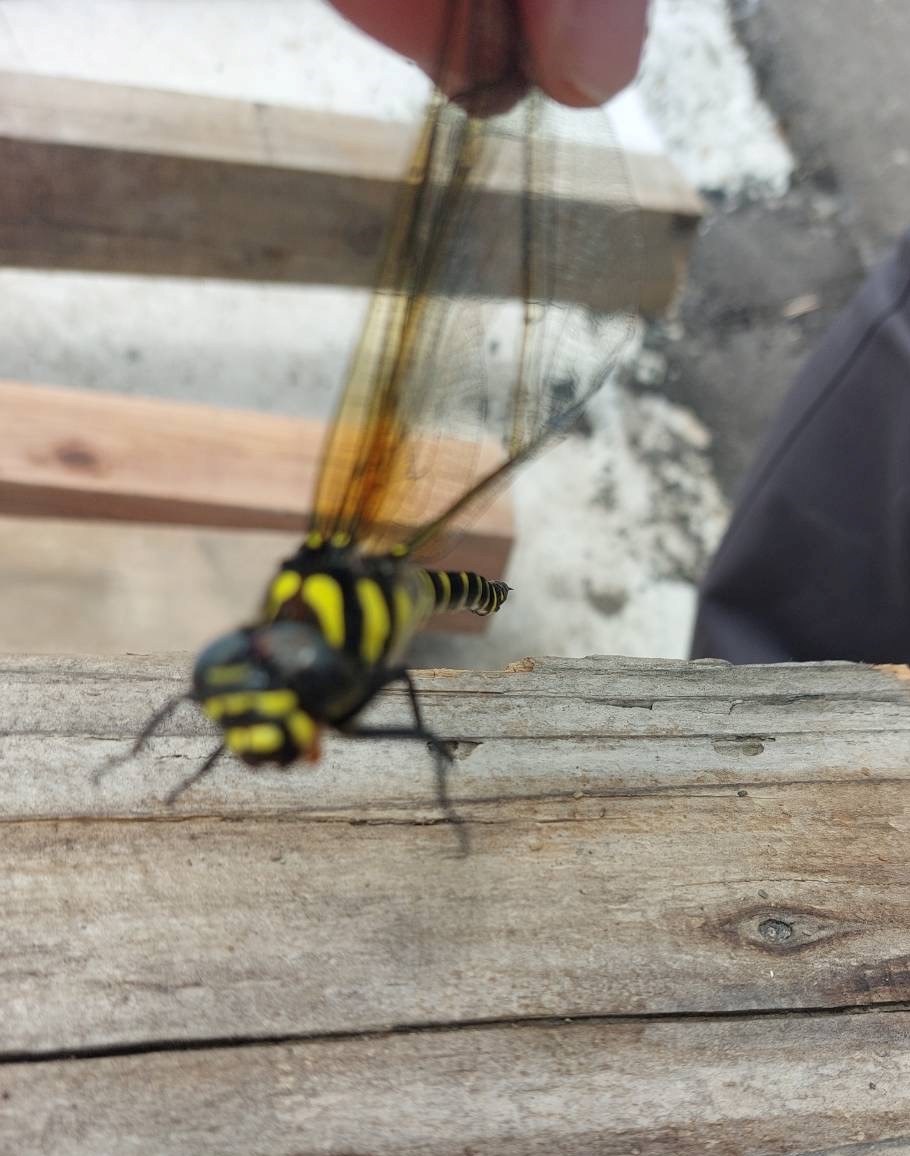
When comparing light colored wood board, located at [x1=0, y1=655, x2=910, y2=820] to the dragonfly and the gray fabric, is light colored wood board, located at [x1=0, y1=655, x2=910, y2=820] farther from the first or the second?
the gray fabric

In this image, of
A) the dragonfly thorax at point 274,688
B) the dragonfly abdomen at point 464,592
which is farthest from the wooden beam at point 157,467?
the dragonfly thorax at point 274,688

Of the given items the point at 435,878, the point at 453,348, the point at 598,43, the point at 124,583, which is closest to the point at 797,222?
the point at 598,43

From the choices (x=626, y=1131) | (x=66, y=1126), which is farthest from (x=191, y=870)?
(x=626, y=1131)

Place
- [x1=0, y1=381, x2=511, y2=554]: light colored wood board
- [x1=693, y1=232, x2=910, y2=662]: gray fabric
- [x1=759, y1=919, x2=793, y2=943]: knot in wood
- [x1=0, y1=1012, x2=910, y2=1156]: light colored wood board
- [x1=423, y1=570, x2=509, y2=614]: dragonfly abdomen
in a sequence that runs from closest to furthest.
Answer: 1. [x1=0, y1=1012, x2=910, y2=1156]: light colored wood board
2. [x1=759, y1=919, x2=793, y2=943]: knot in wood
3. [x1=423, y1=570, x2=509, y2=614]: dragonfly abdomen
4. [x1=693, y1=232, x2=910, y2=662]: gray fabric
5. [x1=0, y1=381, x2=511, y2=554]: light colored wood board

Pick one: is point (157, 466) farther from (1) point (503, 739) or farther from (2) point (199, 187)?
(1) point (503, 739)

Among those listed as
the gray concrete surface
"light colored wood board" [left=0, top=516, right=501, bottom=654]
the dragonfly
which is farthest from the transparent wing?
the gray concrete surface

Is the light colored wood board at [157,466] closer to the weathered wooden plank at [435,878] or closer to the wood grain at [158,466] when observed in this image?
the wood grain at [158,466]
